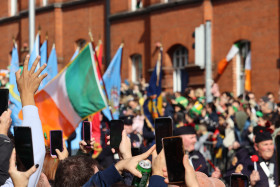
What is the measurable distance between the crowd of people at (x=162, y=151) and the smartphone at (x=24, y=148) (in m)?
0.04

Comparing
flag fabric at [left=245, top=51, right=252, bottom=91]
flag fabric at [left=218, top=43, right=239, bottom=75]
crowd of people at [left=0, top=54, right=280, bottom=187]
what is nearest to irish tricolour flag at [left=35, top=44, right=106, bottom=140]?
crowd of people at [left=0, top=54, right=280, bottom=187]

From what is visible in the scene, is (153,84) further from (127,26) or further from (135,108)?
(127,26)

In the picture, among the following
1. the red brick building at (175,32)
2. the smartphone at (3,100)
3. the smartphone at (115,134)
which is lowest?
the smartphone at (115,134)

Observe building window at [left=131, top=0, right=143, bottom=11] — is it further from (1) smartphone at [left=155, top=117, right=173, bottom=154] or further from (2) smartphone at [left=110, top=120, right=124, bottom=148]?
(1) smartphone at [left=155, top=117, right=173, bottom=154]

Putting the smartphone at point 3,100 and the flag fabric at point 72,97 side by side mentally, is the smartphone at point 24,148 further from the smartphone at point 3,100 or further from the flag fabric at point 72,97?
the flag fabric at point 72,97

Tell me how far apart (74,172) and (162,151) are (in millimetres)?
1111

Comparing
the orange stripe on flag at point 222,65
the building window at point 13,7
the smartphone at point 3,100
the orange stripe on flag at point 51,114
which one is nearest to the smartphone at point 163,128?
the smartphone at point 3,100

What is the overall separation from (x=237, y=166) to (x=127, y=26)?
20.3 meters

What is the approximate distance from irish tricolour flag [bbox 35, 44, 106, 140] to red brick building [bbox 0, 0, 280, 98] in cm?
514

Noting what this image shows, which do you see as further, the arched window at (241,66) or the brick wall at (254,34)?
the arched window at (241,66)

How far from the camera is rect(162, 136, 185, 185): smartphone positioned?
2967mm

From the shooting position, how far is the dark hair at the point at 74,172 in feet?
13.6

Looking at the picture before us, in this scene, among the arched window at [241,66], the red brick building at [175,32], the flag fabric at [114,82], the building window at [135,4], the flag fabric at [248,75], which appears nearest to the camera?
Answer: the flag fabric at [114,82]

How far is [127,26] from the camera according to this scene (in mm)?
27016
